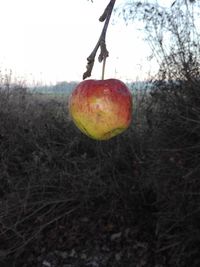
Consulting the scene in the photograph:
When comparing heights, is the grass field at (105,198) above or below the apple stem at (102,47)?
below

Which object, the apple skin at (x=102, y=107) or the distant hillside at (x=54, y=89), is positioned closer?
the apple skin at (x=102, y=107)

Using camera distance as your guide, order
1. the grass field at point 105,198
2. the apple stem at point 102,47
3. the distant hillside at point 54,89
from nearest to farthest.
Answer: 1. the apple stem at point 102,47
2. the grass field at point 105,198
3. the distant hillside at point 54,89

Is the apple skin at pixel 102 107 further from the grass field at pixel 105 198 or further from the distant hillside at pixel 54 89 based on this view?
the distant hillside at pixel 54 89

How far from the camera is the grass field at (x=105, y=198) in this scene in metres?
3.92

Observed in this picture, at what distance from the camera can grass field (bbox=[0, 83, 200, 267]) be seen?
3916 millimetres

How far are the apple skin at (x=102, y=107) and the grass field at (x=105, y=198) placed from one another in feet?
9.50

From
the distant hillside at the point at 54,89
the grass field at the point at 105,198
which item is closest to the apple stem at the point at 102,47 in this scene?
the grass field at the point at 105,198

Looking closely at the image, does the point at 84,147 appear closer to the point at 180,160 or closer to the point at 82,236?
the point at 82,236

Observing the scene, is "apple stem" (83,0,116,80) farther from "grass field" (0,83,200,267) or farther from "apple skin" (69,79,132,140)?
"grass field" (0,83,200,267)

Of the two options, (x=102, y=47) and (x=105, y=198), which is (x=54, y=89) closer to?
(x=105, y=198)

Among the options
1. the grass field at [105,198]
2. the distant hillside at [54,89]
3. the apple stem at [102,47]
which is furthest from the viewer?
the distant hillside at [54,89]

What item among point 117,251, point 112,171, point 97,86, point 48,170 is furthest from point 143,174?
point 97,86

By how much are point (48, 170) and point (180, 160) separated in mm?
1756

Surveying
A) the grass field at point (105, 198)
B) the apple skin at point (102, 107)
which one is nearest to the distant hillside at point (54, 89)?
the grass field at point (105, 198)
